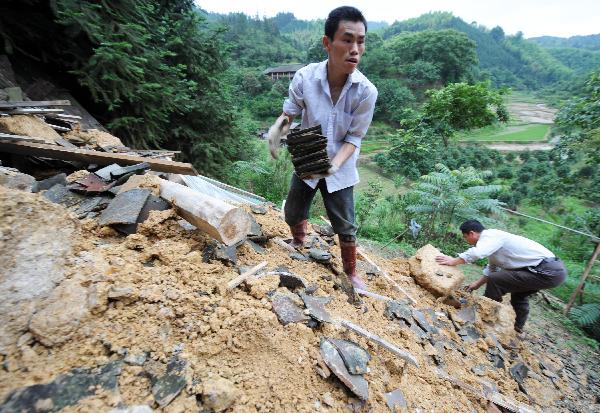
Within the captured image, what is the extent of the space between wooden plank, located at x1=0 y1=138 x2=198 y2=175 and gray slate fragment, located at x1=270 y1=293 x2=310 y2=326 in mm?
1881

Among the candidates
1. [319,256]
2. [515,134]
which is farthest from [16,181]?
[515,134]

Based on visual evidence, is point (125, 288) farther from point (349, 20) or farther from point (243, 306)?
point (349, 20)

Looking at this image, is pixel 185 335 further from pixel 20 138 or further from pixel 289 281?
pixel 20 138

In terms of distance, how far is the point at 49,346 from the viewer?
4.19ft

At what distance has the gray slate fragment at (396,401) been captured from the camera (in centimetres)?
167

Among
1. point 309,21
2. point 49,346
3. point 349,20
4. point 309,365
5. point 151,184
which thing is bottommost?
point 309,365

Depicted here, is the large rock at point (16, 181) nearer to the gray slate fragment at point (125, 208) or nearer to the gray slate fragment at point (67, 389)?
the gray slate fragment at point (125, 208)

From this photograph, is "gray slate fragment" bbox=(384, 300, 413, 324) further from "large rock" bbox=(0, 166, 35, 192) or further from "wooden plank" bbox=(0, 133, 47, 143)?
"wooden plank" bbox=(0, 133, 47, 143)

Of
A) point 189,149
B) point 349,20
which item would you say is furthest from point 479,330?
point 189,149

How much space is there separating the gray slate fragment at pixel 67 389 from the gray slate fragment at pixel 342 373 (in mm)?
1035

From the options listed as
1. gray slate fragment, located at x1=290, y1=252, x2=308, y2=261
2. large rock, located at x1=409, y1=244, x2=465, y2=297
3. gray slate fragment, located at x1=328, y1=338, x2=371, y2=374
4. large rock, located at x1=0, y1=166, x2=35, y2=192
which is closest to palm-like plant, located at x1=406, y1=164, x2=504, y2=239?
large rock, located at x1=409, y1=244, x2=465, y2=297

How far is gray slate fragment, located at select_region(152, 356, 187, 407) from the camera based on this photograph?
1228 mm

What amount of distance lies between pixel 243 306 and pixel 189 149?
5.61 meters

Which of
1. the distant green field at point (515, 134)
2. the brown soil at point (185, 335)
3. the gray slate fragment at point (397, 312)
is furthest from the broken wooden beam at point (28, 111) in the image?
the distant green field at point (515, 134)
